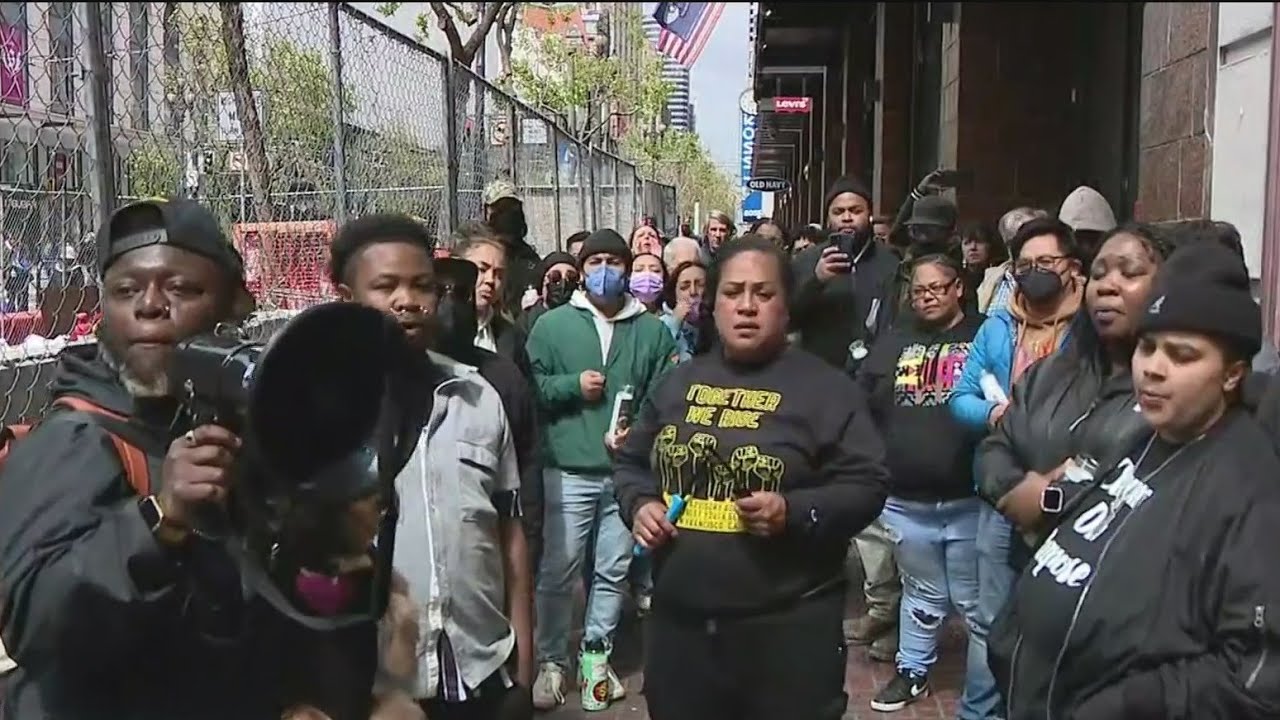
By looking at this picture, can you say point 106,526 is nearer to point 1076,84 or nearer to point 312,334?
point 312,334

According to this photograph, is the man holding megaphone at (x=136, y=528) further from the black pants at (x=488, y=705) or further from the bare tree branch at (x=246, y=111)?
the bare tree branch at (x=246, y=111)

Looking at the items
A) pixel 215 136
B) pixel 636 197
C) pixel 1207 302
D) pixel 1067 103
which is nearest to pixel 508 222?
pixel 215 136

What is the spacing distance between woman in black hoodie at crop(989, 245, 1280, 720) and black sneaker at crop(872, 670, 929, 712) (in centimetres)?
277

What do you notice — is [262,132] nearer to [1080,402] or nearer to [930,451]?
[930,451]

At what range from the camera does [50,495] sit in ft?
6.05

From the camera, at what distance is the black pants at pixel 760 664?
136 inches

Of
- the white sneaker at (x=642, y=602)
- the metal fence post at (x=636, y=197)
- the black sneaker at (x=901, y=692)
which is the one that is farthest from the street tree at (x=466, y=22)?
the black sneaker at (x=901, y=692)

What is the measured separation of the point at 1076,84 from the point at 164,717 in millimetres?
8225

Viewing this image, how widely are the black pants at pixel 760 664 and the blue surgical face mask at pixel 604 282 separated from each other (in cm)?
238

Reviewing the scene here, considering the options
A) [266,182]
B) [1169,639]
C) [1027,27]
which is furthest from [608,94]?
[1169,639]

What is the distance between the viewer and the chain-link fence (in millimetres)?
3434

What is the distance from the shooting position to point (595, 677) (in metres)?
5.42

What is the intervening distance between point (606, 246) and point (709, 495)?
2547 millimetres

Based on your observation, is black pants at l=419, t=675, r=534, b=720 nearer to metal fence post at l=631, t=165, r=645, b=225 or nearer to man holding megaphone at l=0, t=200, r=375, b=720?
man holding megaphone at l=0, t=200, r=375, b=720
